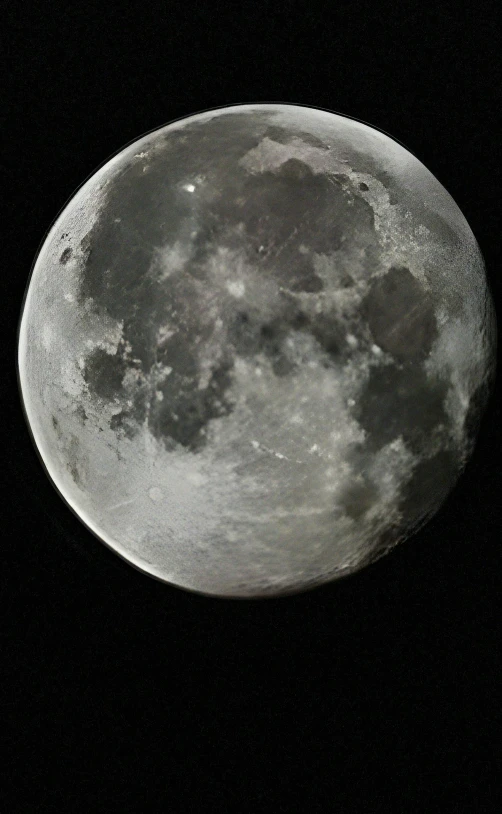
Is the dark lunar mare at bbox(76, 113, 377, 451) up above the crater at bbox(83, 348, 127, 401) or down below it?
above

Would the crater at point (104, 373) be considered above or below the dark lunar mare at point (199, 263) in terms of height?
below

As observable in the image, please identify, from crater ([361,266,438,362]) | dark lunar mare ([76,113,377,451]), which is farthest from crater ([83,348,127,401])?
crater ([361,266,438,362])

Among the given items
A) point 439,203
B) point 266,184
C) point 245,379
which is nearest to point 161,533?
point 245,379

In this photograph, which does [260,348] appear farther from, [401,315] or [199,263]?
[401,315]

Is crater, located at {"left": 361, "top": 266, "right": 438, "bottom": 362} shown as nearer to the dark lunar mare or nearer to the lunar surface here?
the lunar surface

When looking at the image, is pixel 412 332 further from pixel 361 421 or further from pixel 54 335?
pixel 54 335

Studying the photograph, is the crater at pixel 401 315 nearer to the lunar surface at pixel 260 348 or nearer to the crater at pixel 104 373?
the lunar surface at pixel 260 348

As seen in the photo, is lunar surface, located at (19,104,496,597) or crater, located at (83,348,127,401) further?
crater, located at (83,348,127,401)

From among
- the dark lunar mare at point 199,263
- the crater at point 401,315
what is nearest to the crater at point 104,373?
the dark lunar mare at point 199,263

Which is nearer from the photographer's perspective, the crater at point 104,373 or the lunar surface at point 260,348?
the lunar surface at point 260,348
